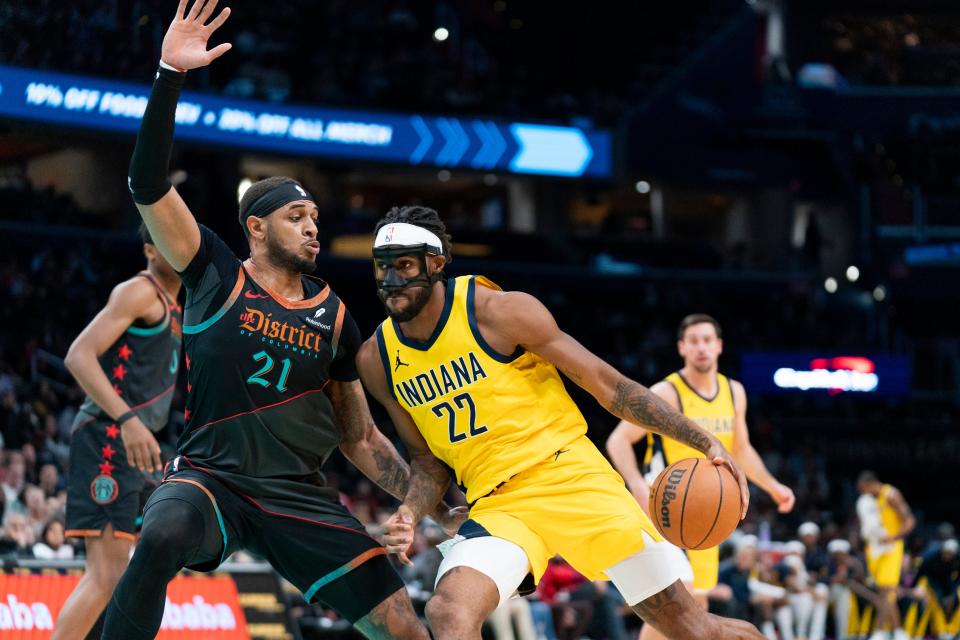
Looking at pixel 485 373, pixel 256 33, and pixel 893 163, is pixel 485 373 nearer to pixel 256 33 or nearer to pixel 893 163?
pixel 256 33

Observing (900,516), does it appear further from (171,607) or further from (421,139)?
(171,607)

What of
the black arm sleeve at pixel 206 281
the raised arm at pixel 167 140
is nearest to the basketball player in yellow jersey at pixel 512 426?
the black arm sleeve at pixel 206 281

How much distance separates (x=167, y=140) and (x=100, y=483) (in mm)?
2476

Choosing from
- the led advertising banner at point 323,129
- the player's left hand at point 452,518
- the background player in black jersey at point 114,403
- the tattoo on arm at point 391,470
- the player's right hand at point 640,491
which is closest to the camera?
the tattoo on arm at point 391,470

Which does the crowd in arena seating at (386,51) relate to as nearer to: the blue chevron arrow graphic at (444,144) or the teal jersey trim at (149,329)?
the blue chevron arrow graphic at (444,144)

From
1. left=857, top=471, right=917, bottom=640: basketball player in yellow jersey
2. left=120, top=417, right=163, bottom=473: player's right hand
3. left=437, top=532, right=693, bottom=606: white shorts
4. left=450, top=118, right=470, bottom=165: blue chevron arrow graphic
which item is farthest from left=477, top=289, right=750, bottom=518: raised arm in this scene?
left=450, top=118, right=470, bottom=165: blue chevron arrow graphic

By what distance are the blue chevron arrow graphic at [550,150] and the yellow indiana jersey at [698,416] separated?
1439 centimetres

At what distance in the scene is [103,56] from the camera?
18188mm

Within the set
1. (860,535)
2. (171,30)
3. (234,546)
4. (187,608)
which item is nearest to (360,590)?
(234,546)

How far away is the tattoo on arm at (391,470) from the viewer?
591 cm

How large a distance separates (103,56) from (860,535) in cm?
1337

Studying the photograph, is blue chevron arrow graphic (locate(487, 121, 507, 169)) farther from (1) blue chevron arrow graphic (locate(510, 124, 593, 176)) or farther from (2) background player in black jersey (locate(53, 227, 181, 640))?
(2) background player in black jersey (locate(53, 227, 181, 640))

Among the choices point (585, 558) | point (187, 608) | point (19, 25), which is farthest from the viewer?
point (19, 25)

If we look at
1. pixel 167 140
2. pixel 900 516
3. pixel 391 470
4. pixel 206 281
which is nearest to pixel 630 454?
pixel 391 470
